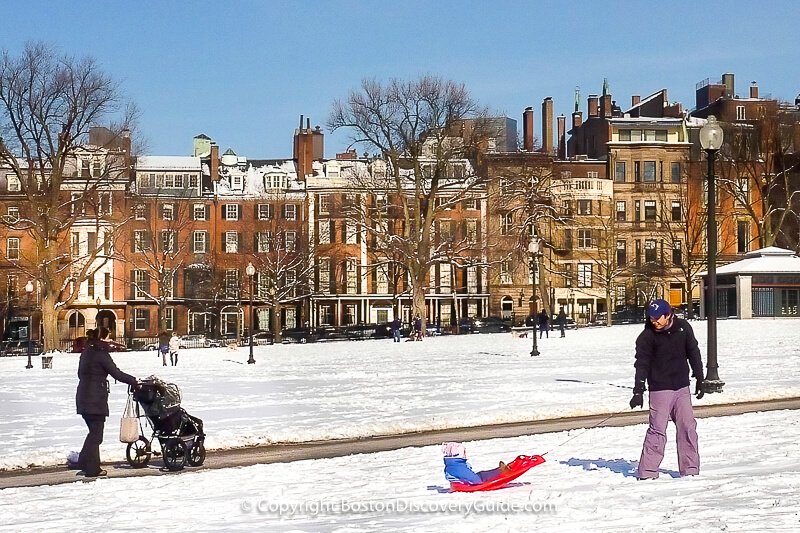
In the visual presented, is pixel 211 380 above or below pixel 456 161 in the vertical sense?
below

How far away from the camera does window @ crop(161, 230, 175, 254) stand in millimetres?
80312

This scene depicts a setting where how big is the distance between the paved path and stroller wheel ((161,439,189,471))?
0.13 meters

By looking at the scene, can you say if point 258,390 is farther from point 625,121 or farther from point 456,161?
point 625,121

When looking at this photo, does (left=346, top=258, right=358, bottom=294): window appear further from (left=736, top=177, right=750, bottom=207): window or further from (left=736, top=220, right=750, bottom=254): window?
(left=736, top=220, right=750, bottom=254): window

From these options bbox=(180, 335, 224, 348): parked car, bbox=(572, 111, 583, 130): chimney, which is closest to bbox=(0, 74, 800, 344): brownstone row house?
bbox=(572, 111, 583, 130): chimney

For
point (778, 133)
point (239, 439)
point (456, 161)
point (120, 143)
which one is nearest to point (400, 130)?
point (456, 161)

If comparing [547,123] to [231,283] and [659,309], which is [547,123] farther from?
[659,309]

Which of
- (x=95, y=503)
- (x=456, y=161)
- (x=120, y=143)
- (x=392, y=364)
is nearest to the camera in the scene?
(x=95, y=503)

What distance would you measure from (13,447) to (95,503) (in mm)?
6201

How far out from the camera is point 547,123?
97.6m

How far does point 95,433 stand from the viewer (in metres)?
13.8

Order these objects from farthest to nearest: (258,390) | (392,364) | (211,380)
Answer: (392,364)
(211,380)
(258,390)

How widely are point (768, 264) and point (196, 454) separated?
4877 cm

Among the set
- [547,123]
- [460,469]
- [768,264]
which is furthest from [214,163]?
[460,469]
